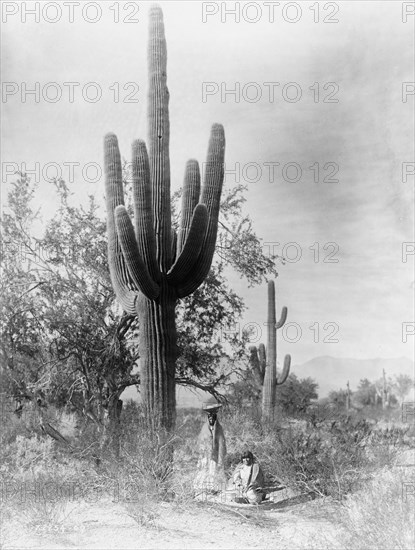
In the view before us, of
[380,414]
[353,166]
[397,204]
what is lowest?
[380,414]

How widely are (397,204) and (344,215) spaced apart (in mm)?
2495

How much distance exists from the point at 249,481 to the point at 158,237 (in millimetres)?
3612

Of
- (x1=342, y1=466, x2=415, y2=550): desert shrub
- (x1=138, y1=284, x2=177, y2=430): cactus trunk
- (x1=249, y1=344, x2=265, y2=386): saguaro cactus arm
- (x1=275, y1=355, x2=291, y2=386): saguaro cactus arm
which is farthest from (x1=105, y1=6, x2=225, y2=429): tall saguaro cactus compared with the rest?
(x1=275, y1=355, x2=291, y2=386): saguaro cactus arm

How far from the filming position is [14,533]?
6.13 metres

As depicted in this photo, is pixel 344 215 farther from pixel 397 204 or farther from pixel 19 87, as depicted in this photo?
pixel 19 87

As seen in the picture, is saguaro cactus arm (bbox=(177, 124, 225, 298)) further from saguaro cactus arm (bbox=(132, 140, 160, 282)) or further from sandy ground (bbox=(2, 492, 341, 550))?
sandy ground (bbox=(2, 492, 341, 550))

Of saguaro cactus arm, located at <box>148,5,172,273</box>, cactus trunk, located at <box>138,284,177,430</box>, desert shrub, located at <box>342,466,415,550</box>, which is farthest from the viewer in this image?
saguaro cactus arm, located at <box>148,5,172,273</box>

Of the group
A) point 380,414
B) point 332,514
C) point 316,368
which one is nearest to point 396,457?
point 332,514

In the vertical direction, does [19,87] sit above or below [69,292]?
above

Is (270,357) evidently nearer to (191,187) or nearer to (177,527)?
(191,187)

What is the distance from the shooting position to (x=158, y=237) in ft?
31.6

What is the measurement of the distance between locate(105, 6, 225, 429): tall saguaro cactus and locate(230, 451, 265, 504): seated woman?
1.15m

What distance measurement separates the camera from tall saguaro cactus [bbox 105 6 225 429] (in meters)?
8.89

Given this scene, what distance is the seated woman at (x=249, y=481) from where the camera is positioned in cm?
779
